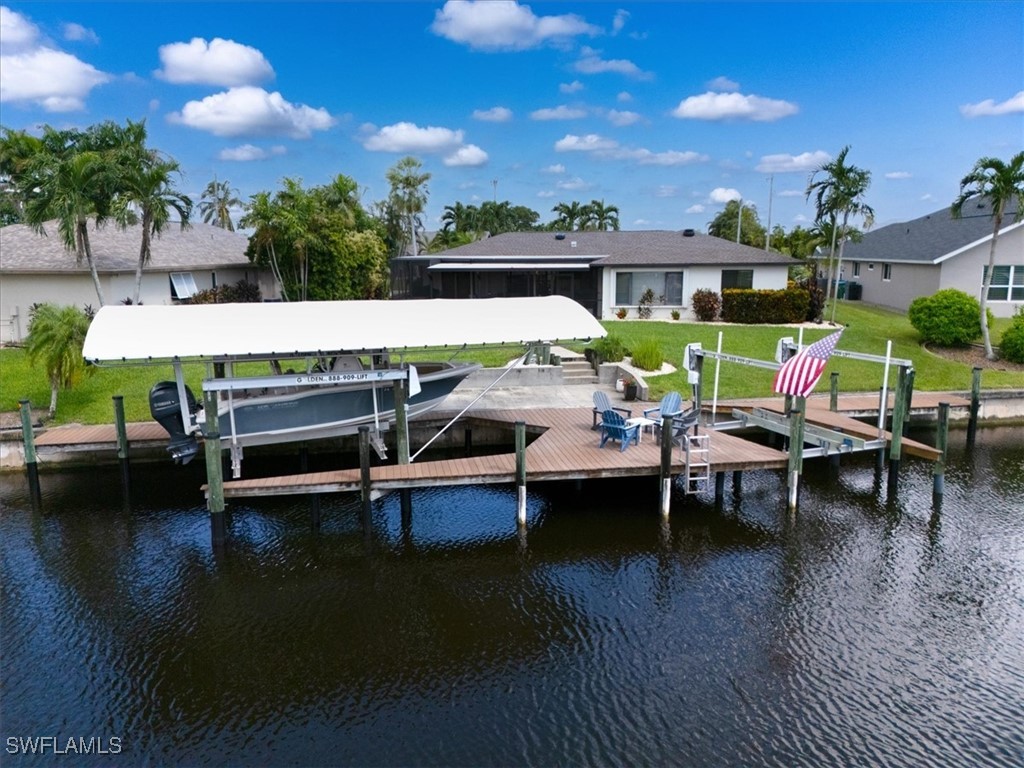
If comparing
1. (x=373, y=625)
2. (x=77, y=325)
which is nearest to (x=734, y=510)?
(x=373, y=625)

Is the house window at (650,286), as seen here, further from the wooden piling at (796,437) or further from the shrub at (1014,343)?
the wooden piling at (796,437)

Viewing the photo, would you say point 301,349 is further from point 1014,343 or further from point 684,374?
point 1014,343

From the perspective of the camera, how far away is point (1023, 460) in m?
15.6

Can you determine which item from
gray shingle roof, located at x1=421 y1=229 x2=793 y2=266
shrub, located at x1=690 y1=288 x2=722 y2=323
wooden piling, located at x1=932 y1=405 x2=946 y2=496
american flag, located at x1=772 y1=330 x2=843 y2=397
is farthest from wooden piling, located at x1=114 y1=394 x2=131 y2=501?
shrub, located at x1=690 y1=288 x2=722 y2=323

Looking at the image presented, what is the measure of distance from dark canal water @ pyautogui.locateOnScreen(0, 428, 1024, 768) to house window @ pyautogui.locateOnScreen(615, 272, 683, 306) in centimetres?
1820

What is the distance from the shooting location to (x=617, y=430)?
12984 mm

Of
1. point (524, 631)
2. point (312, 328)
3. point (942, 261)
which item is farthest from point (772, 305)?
point (524, 631)

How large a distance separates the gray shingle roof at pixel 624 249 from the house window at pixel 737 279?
1.81 feet

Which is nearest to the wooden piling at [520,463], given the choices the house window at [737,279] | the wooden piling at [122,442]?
the wooden piling at [122,442]

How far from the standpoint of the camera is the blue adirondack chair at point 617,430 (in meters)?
12.9

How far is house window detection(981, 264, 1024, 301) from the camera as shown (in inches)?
1161

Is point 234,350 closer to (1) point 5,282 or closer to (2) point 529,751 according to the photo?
(2) point 529,751

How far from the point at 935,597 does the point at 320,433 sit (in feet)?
34.7

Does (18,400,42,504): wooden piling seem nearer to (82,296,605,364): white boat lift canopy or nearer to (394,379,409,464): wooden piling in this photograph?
(82,296,605,364): white boat lift canopy
